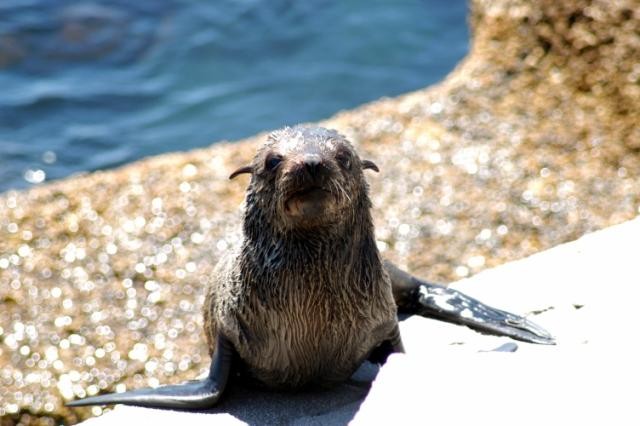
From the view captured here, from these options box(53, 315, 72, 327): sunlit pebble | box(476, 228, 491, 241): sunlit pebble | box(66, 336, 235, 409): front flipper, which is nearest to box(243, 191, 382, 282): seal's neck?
box(66, 336, 235, 409): front flipper

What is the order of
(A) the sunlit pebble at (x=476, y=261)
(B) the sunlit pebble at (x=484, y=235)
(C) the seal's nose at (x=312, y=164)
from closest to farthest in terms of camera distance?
1. (C) the seal's nose at (x=312, y=164)
2. (A) the sunlit pebble at (x=476, y=261)
3. (B) the sunlit pebble at (x=484, y=235)

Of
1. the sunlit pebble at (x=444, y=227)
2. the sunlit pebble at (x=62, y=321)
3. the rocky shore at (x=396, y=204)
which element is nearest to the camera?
the rocky shore at (x=396, y=204)

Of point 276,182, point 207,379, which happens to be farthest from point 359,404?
point 276,182

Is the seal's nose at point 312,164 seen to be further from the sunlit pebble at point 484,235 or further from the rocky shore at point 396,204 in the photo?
the sunlit pebble at point 484,235

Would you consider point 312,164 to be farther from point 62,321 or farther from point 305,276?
point 62,321

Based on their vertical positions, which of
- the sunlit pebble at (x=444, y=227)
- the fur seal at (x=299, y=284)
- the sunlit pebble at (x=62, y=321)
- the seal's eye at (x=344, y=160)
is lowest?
the sunlit pebble at (x=62, y=321)

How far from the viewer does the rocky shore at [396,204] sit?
7.68 meters

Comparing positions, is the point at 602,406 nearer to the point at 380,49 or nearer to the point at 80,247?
the point at 80,247

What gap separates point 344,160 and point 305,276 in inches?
22.8

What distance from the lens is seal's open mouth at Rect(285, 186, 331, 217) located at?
4633 millimetres

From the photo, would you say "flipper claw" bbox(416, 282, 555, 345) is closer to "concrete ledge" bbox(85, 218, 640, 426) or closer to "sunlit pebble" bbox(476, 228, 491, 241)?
"concrete ledge" bbox(85, 218, 640, 426)

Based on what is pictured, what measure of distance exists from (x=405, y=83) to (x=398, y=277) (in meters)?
8.48

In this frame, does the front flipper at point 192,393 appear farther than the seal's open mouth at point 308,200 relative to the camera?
Yes

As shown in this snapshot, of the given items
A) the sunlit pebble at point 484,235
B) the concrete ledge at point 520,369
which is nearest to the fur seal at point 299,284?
the concrete ledge at point 520,369
